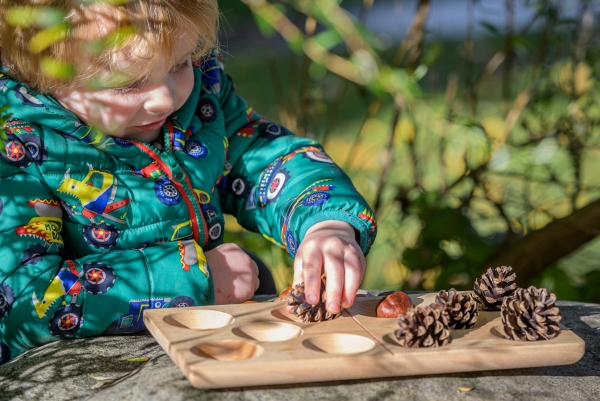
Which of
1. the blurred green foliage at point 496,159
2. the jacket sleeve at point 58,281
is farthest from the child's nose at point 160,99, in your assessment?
the blurred green foliage at point 496,159

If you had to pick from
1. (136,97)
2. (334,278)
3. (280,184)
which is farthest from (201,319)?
(280,184)

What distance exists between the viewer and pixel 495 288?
1.38 m

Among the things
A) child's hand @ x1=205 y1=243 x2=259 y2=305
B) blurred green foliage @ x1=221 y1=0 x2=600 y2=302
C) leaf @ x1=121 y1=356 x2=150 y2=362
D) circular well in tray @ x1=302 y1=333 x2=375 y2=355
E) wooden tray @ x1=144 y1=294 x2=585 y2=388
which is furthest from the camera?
blurred green foliage @ x1=221 y1=0 x2=600 y2=302

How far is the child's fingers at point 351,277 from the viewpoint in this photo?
1308 mm

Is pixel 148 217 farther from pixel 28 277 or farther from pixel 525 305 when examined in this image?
pixel 525 305

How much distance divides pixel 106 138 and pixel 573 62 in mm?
1772

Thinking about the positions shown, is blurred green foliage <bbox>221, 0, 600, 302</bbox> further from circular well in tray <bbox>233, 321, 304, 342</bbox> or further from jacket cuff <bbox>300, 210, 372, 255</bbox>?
circular well in tray <bbox>233, 321, 304, 342</bbox>

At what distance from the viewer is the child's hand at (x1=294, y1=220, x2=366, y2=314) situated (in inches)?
50.4

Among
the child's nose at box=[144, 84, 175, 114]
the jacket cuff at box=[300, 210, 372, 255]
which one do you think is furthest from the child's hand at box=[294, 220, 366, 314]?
the child's nose at box=[144, 84, 175, 114]

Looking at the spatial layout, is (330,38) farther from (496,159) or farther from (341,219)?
(496,159)

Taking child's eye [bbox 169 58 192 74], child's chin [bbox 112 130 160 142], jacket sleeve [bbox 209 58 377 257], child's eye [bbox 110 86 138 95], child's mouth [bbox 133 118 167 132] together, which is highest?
child's eye [bbox 169 58 192 74]

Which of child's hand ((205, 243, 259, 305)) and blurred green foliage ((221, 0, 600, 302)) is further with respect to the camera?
blurred green foliage ((221, 0, 600, 302))

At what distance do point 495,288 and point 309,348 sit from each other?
0.41 meters

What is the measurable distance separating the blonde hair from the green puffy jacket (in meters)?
0.07
